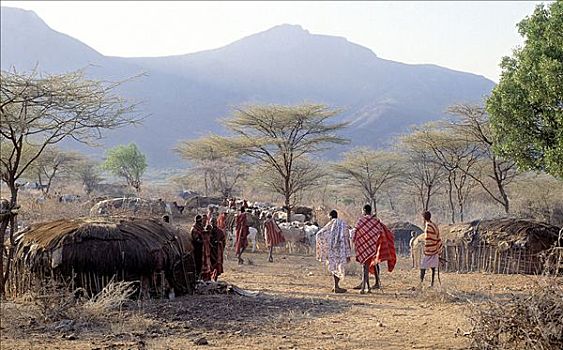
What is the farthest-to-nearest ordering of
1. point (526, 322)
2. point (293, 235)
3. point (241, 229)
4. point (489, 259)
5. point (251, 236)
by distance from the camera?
point (293, 235), point (251, 236), point (241, 229), point (489, 259), point (526, 322)

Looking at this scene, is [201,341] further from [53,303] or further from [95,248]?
[95,248]

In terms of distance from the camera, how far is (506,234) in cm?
1521

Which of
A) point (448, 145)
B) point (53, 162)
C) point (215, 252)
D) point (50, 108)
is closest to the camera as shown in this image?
point (50, 108)

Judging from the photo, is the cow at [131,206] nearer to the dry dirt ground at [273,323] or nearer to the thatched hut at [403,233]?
the thatched hut at [403,233]

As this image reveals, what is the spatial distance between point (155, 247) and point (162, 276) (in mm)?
473

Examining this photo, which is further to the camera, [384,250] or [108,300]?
[384,250]

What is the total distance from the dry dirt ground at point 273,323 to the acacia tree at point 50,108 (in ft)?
7.56

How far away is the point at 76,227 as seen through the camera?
32.1 ft

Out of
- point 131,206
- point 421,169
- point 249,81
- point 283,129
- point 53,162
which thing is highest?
point 249,81

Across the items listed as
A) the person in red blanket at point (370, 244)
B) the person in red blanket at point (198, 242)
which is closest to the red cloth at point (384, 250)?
the person in red blanket at point (370, 244)

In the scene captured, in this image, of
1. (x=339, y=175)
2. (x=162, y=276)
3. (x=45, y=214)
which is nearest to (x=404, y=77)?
(x=339, y=175)

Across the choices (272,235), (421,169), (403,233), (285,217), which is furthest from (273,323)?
(421,169)

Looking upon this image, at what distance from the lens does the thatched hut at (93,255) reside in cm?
945

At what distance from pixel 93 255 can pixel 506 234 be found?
9.67 meters
